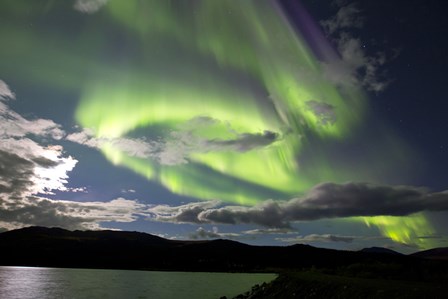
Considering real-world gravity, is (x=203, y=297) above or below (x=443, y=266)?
below

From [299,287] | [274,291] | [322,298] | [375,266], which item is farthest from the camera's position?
[375,266]

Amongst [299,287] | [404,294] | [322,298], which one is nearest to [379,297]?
[404,294]

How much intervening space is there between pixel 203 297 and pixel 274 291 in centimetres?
2380

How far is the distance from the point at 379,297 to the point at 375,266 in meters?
49.3

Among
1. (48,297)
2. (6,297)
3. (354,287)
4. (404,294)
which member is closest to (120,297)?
(48,297)

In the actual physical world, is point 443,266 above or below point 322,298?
above

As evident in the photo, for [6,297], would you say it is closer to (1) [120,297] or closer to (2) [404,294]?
(1) [120,297]

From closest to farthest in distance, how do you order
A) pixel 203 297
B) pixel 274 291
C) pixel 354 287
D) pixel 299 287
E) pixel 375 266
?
pixel 354 287 < pixel 299 287 < pixel 274 291 < pixel 375 266 < pixel 203 297

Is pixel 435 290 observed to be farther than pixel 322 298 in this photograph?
No

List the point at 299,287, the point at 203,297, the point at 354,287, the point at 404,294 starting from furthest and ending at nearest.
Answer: the point at 203,297, the point at 299,287, the point at 354,287, the point at 404,294

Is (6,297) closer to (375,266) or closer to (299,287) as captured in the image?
(299,287)

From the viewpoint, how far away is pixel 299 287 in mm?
50438

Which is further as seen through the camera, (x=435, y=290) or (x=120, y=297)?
(x=120, y=297)

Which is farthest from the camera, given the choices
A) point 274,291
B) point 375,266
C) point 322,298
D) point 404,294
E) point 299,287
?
point 375,266
